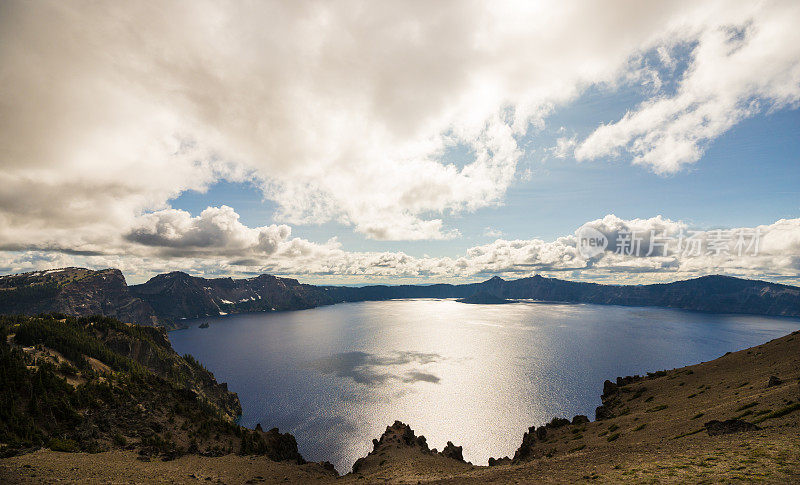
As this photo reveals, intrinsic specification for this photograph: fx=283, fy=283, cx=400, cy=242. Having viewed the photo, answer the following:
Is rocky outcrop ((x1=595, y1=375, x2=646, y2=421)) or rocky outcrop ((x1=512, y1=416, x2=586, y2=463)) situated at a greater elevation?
rocky outcrop ((x1=595, y1=375, x2=646, y2=421))

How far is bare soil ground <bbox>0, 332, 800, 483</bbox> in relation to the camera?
24812 millimetres

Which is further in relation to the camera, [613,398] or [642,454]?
[613,398]

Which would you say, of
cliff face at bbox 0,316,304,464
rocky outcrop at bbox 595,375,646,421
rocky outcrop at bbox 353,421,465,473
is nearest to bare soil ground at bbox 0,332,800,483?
rocky outcrop at bbox 595,375,646,421

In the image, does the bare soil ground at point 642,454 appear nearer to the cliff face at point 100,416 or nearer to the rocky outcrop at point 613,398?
the rocky outcrop at point 613,398

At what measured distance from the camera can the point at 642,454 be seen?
104ft

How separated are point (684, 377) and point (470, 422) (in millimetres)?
85084

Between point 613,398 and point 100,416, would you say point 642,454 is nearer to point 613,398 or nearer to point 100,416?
point 613,398

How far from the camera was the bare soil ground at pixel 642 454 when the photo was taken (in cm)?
2481

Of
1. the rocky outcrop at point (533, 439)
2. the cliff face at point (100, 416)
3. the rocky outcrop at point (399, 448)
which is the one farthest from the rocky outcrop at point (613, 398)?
the cliff face at point (100, 416)

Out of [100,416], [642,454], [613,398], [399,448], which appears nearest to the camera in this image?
[642,454]

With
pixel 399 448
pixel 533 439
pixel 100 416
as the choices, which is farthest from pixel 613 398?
pixel 100 416

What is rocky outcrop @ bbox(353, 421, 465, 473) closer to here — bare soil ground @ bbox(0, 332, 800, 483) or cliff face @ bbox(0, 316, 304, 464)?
bare soil ground @ bbox(0, 332, 800, 483)

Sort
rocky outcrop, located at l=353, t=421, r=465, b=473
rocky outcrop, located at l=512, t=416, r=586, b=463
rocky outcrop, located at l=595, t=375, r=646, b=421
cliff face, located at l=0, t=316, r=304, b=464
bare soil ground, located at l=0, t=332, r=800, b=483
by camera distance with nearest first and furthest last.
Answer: bare soil ground, located at l=0, t=332, r=800, b=483 → rocky outcrop, located at l=512, t=416, r=586, b=463 → cliff face, located at l=0, t=316, r=304, b=464 → rocky outcrop, located at l=595, t=375, r=646, b=421 → rocky outcrop, located at l=353, t=421, r=465, b=473

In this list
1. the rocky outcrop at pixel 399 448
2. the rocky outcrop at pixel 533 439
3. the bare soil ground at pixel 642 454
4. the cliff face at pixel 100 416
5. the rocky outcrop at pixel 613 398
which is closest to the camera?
the bare soil ground at pixel 642 454
